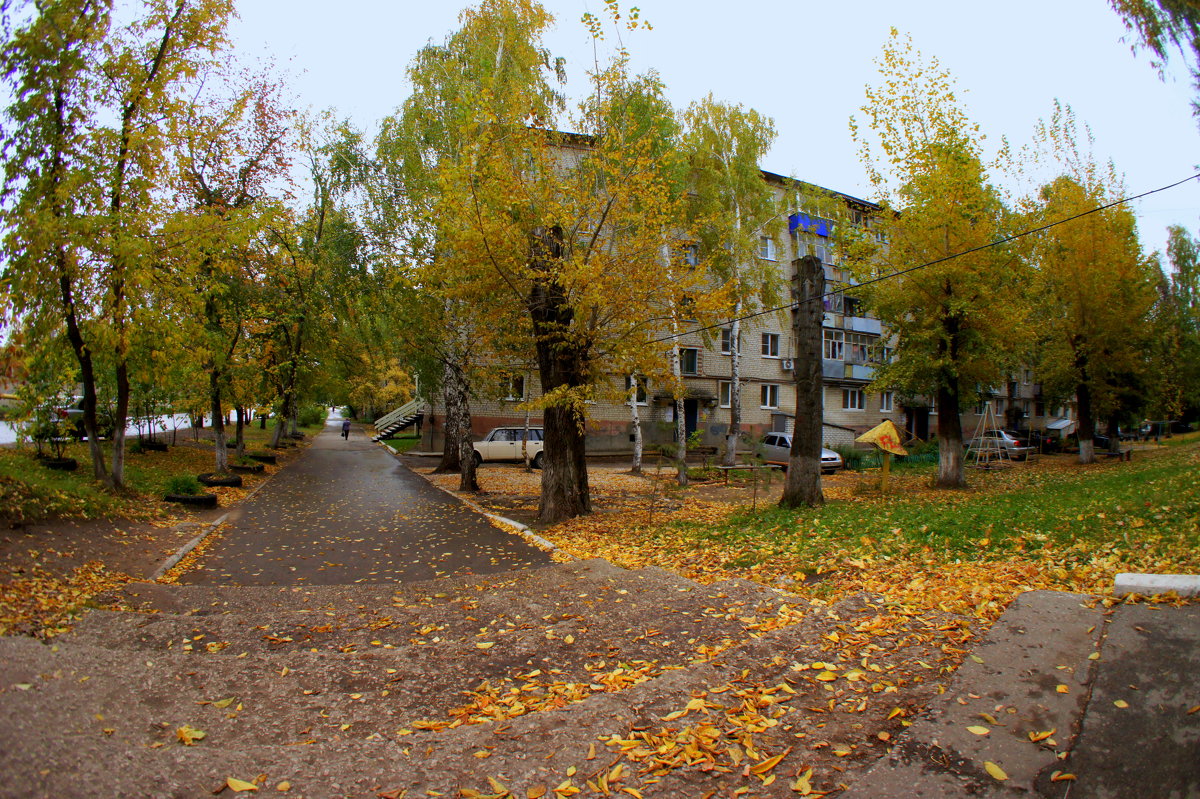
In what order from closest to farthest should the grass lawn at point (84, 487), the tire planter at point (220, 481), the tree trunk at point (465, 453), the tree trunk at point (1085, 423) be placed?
the grass lawn at point (84, 487) < the tire planter at point (220, 481) < the tree trunk at point (465, 453) < the tree trunk at point (1085, 423)

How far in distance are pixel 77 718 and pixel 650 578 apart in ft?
16.9

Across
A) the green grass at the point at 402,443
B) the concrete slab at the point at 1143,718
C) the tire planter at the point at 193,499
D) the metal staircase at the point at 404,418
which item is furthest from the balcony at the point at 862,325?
the concrete slab at the point at 1143,718

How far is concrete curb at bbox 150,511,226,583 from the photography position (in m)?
8.32

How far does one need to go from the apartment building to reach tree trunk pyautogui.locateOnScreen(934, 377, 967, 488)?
11.0 m

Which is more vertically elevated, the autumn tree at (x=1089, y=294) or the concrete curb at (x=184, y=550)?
the autumn tree at (x=1089, y=294)

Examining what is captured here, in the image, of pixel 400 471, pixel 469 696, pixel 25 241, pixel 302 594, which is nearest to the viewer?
pixel 469 696

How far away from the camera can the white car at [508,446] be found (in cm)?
2712

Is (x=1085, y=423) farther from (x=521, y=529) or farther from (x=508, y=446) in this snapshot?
(x=521, y=529)

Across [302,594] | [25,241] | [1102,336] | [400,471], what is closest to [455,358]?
[400,471]

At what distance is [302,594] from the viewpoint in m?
7.30

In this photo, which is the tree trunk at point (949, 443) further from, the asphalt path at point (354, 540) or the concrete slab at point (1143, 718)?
the concrete slab at point (1143, 718)

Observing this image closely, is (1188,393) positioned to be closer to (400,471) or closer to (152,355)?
(400,471)

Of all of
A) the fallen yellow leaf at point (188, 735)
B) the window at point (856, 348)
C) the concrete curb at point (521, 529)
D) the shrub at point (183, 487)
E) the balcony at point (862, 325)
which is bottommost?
the concrete curb at point (521, 529)

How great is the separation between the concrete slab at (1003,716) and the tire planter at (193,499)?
14.0 metres
